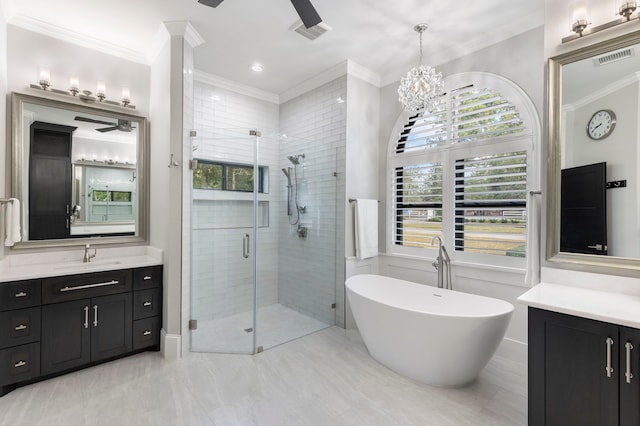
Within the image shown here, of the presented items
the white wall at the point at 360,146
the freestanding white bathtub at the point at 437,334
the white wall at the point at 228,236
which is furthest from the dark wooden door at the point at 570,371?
the white wall at the point at 228,236

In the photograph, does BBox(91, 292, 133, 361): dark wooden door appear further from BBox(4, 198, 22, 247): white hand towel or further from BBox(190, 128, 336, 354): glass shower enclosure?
BBox(4, 198, 22, 247): white hand towel

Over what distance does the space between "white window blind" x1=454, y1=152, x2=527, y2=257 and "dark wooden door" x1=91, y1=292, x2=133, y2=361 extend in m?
3.25

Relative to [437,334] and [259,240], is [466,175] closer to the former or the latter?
[437,334]

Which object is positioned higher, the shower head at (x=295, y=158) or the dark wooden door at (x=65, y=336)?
the shower head at (x=295, y=158)

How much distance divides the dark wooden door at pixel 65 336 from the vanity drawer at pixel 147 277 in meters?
0.37

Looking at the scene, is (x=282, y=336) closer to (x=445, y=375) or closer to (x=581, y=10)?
(x=445, y=375)

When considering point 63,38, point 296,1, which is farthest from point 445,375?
point 63,38

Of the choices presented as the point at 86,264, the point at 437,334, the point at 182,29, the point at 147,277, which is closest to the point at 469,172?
the point at 437,334

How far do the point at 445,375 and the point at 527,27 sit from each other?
9.89 ft

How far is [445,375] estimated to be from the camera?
2.26 metres

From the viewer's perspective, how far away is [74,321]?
246 centimetres

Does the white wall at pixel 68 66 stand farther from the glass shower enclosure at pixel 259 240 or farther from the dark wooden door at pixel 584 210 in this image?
the dark wooden door at pixel 584 210

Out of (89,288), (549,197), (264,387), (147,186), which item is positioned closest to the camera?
(549,197)

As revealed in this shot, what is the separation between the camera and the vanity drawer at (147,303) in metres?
2.75
